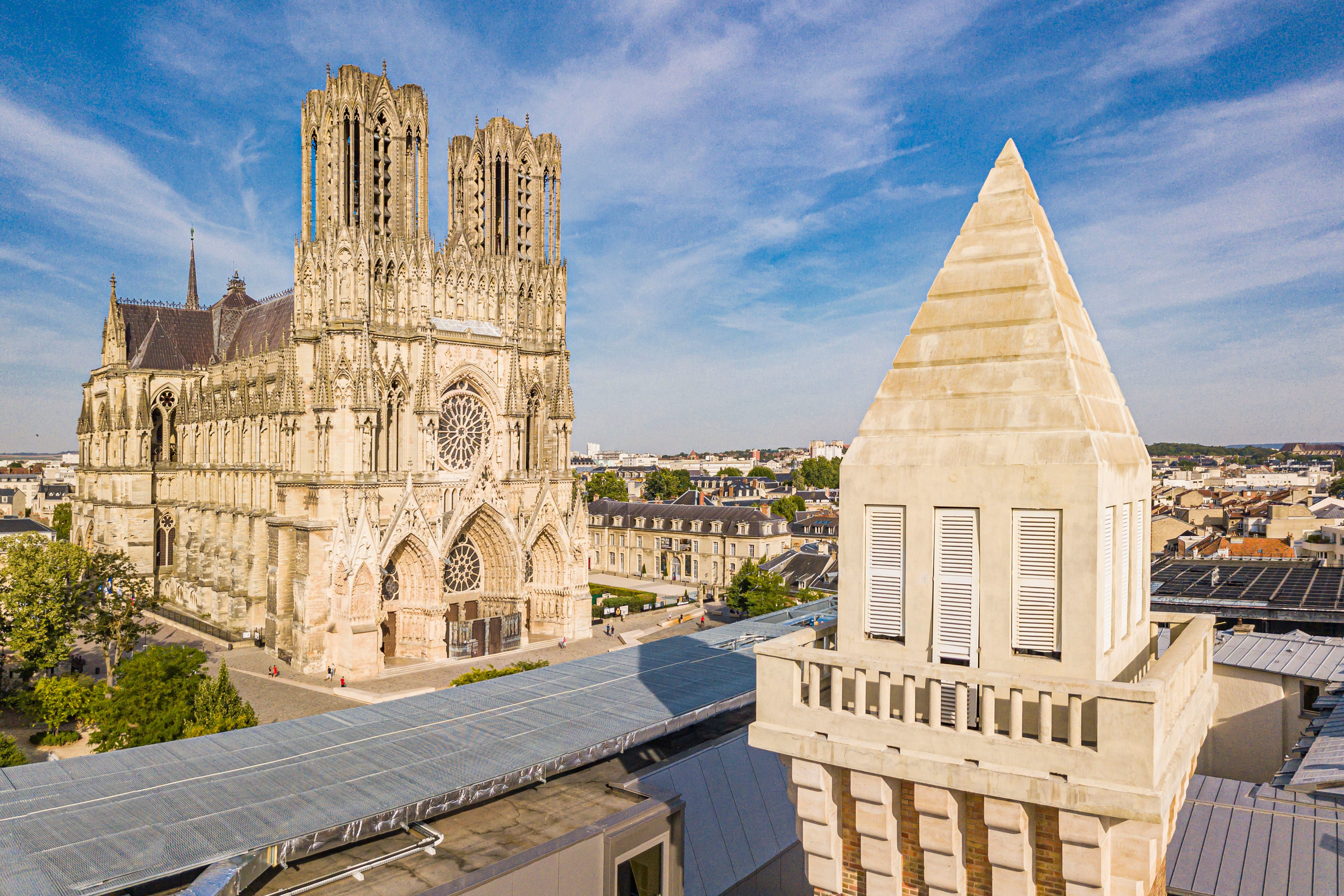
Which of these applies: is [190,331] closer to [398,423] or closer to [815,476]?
[398,423]

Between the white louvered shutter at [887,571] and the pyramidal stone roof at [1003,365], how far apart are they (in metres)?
0.49

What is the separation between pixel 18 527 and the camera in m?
75.3

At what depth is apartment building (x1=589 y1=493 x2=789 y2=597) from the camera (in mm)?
72438

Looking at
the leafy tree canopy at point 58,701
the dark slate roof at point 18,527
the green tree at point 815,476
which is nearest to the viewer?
the leafy tree canopy at point 58,701

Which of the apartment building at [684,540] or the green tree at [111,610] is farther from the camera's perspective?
the apartment building at [684,540]

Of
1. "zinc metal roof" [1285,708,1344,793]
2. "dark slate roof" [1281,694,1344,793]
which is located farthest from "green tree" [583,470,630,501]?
"zinc metal roof" [1285,708,1344,793]

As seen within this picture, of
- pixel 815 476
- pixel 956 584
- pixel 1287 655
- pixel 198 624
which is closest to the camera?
pixel 956 584

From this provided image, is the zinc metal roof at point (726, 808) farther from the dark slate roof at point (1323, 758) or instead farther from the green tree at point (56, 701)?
the green tree at point (56, 701)

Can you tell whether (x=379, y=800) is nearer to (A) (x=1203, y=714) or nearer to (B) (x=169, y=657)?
(A) (x=1203, y=714)

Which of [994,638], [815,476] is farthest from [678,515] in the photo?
[815,476]

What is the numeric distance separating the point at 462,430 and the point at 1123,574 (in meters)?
42.3

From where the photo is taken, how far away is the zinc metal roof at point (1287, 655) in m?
19.2

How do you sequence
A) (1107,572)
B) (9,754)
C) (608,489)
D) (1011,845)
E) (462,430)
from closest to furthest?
(1011,845) → (1107,572) → (9,754) → (462,430) → (608,489)

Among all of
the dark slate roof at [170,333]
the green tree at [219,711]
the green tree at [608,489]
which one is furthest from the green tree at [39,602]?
the green tree at [608,489]
